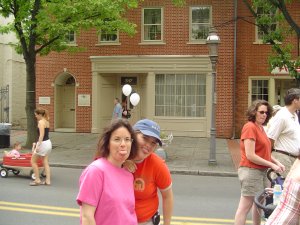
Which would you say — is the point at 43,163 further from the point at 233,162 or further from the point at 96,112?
the point at 96,112

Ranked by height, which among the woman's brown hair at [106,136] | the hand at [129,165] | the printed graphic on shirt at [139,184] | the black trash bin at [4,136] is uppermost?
the woman's brown hair at [106,136]

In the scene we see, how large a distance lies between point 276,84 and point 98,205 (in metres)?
18.4

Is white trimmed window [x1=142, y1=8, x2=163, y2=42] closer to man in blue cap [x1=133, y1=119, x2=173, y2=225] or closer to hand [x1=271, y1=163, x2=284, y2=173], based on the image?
hand [x1=271, y1=163, x2=284, y2=173]

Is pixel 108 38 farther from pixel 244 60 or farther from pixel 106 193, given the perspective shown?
pixel 106 193

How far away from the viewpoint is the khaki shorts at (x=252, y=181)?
5.19 meters

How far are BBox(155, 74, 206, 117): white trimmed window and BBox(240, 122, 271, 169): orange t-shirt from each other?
14608mm

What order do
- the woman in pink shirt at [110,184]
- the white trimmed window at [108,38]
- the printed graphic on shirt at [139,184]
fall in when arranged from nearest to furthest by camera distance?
the woman in pink shirt at [110,184]
the printed graphic on shirt at [139,184]
the white trimmed window at [108,38]

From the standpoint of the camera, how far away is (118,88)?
2147cm

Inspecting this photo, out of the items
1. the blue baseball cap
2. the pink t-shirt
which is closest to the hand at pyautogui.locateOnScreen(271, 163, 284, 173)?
the blue baseball cap

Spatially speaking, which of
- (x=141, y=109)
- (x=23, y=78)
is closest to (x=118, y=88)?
(x=141, y=109)

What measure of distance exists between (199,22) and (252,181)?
15.5 metres

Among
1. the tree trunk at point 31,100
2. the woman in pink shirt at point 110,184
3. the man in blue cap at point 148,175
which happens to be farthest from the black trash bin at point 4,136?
the woman in pink shirt at point 110,184

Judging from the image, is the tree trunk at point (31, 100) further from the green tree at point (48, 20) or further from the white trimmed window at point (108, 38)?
the white trimmed window at point (108, 38)

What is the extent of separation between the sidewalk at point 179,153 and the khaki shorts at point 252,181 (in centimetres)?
637
